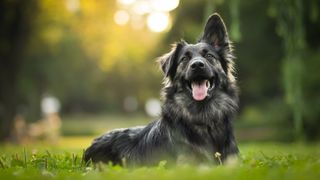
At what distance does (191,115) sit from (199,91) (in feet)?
1.27

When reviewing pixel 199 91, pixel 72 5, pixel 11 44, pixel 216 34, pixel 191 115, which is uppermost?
pixel 72 5

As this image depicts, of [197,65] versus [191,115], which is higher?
[197,65]

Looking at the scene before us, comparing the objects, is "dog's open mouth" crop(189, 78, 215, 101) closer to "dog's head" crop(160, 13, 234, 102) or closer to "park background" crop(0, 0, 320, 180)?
"dog's head" crop(160, 13, 234, 102)

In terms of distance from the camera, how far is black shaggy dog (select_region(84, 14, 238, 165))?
8.45 meters

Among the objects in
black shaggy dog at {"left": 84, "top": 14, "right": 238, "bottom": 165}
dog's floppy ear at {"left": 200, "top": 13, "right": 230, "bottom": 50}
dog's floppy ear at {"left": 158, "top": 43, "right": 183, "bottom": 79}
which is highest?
dog's floppy ear at {"left": 200, "top": 13, "right": 230, "bottom": 50}

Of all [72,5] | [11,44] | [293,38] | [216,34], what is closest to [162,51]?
[72,5]

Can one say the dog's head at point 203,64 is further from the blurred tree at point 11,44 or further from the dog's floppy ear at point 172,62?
the blurred tree at point 11,44

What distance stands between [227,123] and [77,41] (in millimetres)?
45371

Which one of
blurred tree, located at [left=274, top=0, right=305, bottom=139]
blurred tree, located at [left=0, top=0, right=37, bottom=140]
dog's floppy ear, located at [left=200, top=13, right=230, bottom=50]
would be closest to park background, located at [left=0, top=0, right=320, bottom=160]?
blurred tree, located at [left=0, top=0, right=37, bottom=140]

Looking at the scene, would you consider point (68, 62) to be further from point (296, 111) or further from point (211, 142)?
point (211, 142)

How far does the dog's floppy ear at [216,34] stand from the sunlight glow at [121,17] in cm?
2861

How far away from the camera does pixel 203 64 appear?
863 cm

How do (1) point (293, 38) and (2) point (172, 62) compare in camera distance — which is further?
(1) point (293, 38)

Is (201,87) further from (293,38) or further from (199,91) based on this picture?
(293,38)
